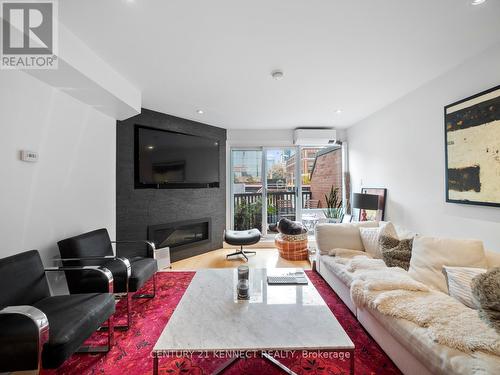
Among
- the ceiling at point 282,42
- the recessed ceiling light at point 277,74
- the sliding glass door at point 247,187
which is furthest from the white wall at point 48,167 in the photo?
the sliding glass door at point 247,187

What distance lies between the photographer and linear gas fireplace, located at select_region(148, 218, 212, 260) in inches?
146

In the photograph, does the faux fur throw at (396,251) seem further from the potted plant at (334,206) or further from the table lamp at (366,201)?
the potted plant at (334,206)

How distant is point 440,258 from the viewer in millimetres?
1928

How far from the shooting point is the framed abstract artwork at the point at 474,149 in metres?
1.90

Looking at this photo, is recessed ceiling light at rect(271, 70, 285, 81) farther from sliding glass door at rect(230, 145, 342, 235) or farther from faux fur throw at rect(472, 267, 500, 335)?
sliding glass door at rect(230, 145, 342, 235)

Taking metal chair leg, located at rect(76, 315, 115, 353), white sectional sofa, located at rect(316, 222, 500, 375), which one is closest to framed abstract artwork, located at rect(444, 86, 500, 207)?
white sectional sofa, located at rect(316, 222, 500, 375)

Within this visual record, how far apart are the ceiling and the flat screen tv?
0.79 metres

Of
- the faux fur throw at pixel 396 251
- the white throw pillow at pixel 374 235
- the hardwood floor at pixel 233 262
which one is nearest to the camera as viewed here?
the faux fur throw at pixel 396 251

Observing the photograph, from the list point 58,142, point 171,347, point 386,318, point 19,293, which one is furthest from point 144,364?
point 58,142

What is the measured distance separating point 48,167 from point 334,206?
4574 mm

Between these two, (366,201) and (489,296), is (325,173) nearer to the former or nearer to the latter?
(366,201)

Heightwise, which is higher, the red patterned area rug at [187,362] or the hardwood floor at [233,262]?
the hardwood floor at [233,262]

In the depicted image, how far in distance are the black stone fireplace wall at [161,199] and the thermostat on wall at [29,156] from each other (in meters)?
1.25

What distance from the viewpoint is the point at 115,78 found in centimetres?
238
